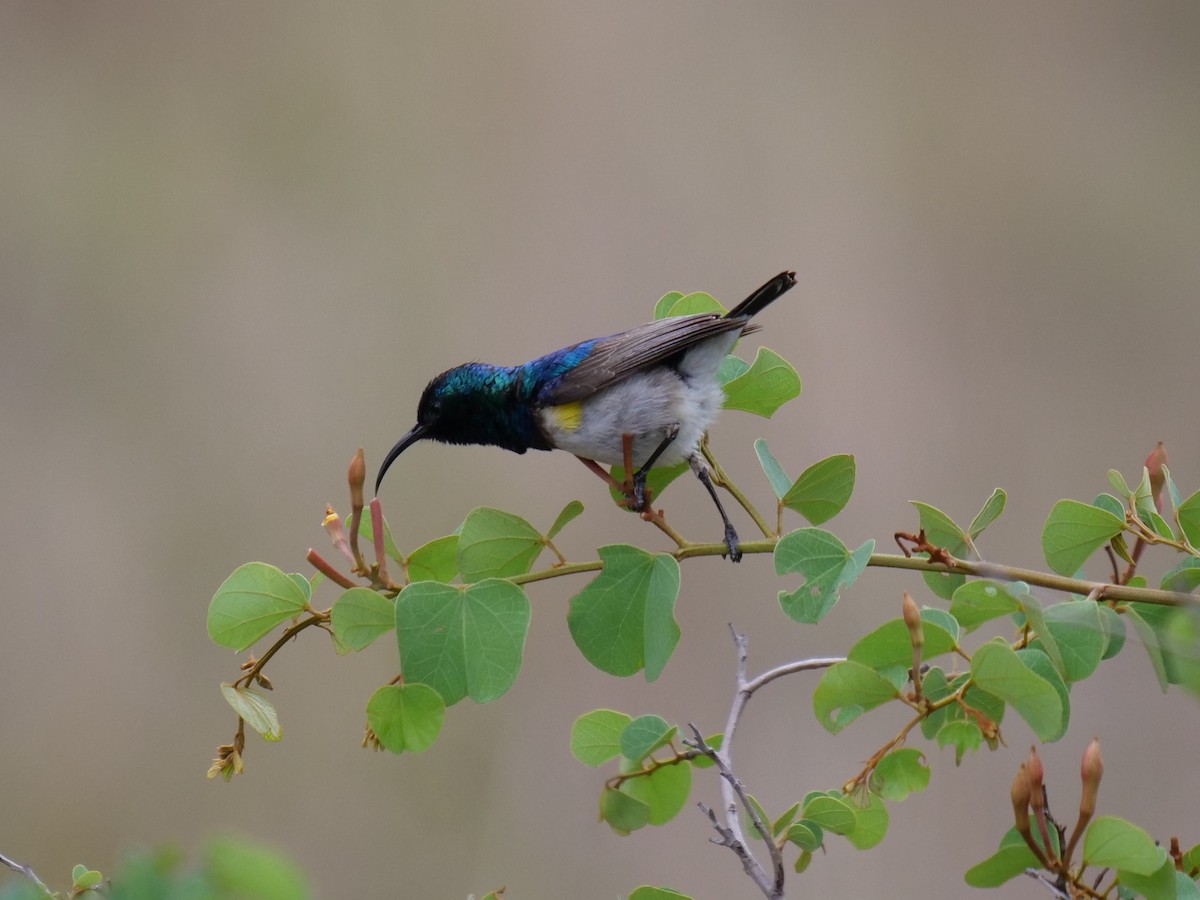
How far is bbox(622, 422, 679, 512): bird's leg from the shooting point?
0.90 m

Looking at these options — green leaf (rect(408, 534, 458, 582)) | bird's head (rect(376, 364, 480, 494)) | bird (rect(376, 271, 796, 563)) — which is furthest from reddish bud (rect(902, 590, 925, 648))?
bird's head (rect(376, 364, 480, 494))

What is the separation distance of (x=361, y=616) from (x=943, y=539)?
1.40 ft

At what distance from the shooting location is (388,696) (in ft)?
2.15

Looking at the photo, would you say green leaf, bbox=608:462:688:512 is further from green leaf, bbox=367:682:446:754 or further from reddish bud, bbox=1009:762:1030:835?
reddish bud, bbox=1009:762:1030:835

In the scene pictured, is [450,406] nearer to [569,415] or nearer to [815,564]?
[569,415]

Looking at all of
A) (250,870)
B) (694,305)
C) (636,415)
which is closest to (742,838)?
(250,870)

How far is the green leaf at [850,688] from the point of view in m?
0.60

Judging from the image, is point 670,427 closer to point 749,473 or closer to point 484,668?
point 484,668

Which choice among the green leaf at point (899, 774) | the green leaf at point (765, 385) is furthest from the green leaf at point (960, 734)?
the green leaf at point (765, 385)

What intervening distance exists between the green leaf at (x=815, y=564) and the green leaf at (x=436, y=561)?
0.24 meters

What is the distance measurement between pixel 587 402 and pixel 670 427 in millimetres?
132

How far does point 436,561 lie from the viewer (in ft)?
2.65

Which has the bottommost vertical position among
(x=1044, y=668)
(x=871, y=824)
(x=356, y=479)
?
(x=871, y=824)

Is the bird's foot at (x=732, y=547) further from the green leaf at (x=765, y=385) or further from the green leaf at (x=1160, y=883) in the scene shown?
the green leaf at (x=1160, y=883)
